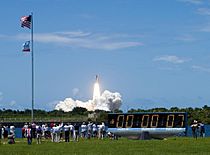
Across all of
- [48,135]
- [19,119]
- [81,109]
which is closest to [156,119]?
[48,135]

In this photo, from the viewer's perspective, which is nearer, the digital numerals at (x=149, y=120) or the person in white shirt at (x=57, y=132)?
the person in white shirt at (x=57, y=132)

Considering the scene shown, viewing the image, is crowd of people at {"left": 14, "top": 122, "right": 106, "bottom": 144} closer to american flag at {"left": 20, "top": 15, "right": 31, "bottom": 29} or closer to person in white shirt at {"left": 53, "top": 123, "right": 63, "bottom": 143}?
person in white shirt at {"left": 53, "top": 123, "right": 63, "bottom": 143}

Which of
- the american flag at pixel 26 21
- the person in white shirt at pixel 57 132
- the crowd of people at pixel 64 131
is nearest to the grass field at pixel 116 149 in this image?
the person in white shirt at pixel 57 132

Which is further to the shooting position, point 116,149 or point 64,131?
point 64,131

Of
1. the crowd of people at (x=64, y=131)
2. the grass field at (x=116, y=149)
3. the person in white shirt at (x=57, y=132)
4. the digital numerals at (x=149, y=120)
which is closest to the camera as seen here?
the grass field at (x=116, y=149)

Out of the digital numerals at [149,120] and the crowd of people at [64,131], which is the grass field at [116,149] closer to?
the crowd of people at [64,131]

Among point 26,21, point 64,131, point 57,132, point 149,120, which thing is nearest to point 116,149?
point 57,132

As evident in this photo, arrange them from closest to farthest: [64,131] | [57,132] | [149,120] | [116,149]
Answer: [116,149], [57,132], [64,131], [149,120]

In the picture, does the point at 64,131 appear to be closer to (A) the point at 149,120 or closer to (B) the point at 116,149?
(A) the point at 149,120

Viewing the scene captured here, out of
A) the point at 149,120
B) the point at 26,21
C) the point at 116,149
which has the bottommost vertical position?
the point at 116,149

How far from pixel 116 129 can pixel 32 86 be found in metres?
10.1

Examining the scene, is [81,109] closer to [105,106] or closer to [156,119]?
[105,106]

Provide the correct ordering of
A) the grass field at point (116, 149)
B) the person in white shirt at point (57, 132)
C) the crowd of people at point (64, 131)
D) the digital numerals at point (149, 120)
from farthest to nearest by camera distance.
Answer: the digital numerals at point (149, 120) < the crowd of people at point (64, 131) < the person in white shirt at point (57, 132) < the grass field at point (116, 149)

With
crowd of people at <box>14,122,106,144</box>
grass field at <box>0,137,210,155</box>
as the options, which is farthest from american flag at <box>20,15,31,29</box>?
grass field at <box>0,137,210,155</box>
